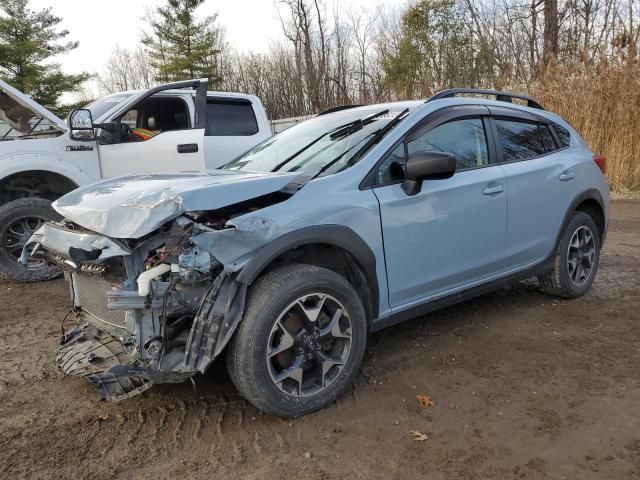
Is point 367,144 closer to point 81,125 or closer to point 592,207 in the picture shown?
point 592,207

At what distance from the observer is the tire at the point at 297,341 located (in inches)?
104

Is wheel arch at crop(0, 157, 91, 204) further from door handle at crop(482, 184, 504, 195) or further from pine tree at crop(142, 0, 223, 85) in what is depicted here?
pine tree at crop(142, 0, 223, 85)

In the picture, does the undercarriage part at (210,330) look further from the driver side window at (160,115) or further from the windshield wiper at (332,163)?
the driver side window at (160,115)

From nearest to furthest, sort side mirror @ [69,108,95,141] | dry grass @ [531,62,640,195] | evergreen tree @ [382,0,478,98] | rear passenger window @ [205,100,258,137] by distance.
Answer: side mirror @ [69,108,95,141] → rear passenger window @ [205,100,258,137] → dry grass @ [531,62,640,195] → evergreen tree @ [382,0,478,98]

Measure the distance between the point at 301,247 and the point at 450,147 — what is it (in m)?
1.46

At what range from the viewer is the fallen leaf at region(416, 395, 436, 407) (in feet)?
9.77

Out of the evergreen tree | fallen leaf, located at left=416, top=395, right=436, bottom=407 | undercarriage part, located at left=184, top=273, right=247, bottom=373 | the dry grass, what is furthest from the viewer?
the evergreen tree

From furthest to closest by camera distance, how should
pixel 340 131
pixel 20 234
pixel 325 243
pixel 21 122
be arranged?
1. pixel 21 122
2. pixel 20 234
3. pixel 340 131
4. pixel 325 243

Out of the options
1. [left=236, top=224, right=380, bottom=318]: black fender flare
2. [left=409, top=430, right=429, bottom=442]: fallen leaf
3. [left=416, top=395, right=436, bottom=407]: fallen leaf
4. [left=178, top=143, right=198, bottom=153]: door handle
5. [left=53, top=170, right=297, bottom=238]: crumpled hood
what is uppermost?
[left=178, top=143, right=198, bottom=153]: door handle

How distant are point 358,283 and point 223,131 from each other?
468cm

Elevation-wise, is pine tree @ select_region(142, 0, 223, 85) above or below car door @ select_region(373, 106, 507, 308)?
above

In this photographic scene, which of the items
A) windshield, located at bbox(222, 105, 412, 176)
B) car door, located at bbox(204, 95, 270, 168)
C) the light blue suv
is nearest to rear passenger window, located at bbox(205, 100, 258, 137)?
car door, located at bbox(204, 95, 270, 168)

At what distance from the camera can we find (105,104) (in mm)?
6840

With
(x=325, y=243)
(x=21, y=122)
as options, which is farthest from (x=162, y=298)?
(x=21, y=122)
